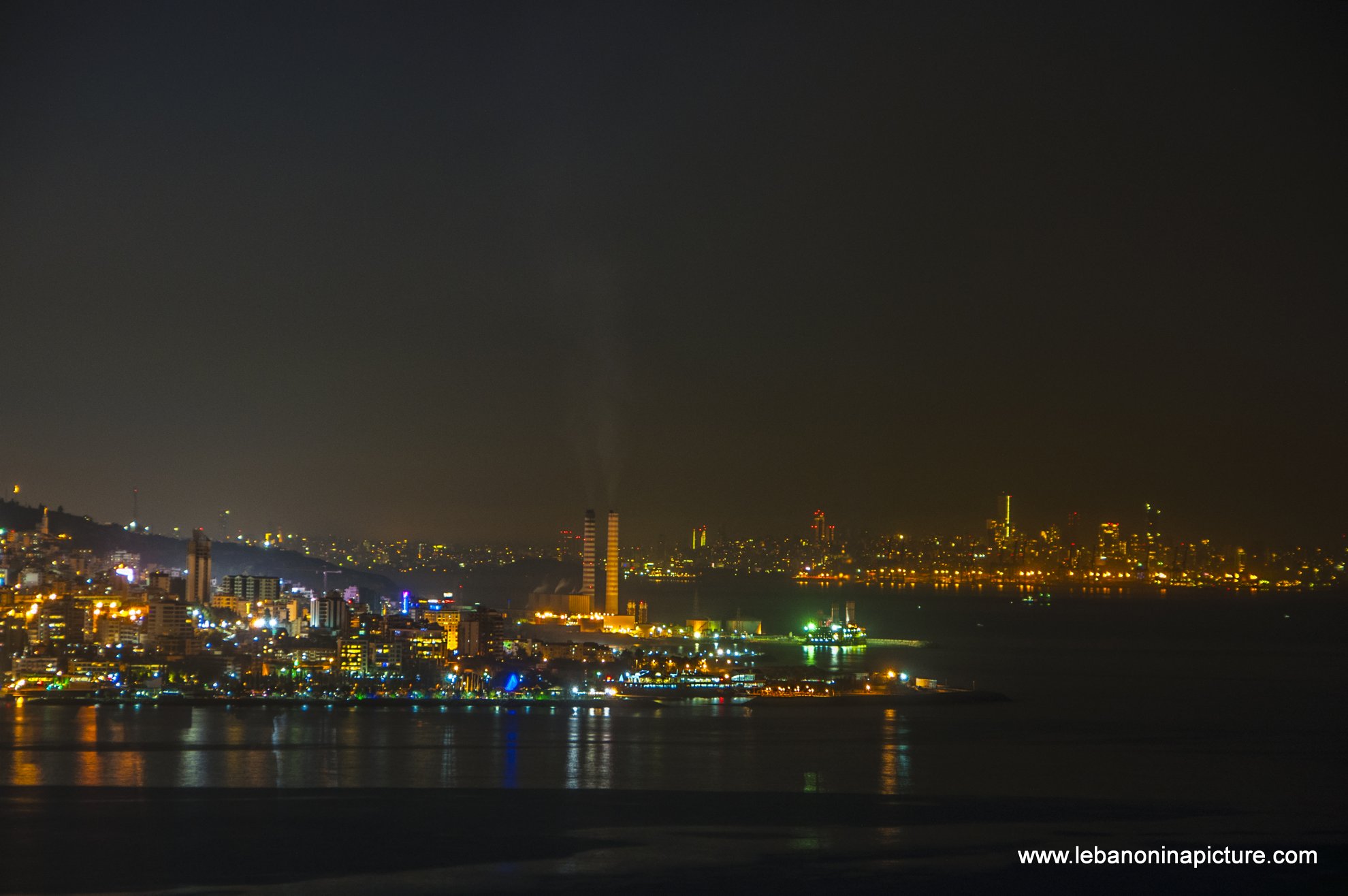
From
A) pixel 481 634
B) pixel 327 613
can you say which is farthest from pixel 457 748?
pixel 327 613

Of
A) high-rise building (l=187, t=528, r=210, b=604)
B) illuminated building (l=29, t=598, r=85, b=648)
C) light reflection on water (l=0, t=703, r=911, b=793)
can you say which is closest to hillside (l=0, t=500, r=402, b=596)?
high-rise building (l=187, t=528, r=210, b=604)

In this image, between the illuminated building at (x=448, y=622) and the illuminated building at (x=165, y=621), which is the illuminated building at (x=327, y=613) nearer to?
the illuminated building at (x=448, y=622)

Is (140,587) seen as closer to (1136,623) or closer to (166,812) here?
(166,812)

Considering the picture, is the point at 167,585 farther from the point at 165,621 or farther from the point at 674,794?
the point at 674,794

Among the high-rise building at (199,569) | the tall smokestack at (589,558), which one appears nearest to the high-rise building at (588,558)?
the tall smokestack at (589,558)

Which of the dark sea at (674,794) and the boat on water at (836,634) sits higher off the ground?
the dark sea at (674,794)

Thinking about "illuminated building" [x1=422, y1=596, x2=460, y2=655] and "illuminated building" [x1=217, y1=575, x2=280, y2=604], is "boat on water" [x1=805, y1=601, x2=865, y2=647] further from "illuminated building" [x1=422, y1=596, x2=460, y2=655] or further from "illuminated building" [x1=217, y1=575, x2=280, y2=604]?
"illuminated building" [x1=217, y1=575, x2=280, y2=604]

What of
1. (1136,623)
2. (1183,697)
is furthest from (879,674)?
(1136,623)
